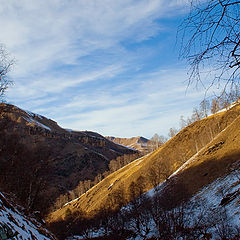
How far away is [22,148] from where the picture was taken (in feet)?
63.6

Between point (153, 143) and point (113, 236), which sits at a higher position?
A: point (153, 143)

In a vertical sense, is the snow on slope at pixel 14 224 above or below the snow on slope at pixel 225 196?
above

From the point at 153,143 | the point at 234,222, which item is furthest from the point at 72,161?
the point at 234,222

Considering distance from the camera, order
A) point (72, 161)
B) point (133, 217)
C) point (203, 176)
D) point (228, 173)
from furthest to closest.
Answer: point (72, 161), point (203, 176), point (228, 173), point (133, 217)

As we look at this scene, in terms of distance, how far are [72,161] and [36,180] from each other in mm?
168268

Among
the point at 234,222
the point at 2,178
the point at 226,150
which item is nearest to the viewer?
the point at 234,222

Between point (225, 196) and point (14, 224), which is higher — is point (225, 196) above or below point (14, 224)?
below

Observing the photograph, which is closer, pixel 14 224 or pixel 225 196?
pixel 14 224

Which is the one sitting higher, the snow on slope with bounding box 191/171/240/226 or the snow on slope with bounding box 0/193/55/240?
the snow on slope with bounding box 0/193/55/240

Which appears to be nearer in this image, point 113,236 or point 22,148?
point 22,148

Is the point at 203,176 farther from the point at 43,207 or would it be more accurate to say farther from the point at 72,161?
the point at 72,161

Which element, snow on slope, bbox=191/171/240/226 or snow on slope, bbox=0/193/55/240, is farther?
snow on slope, bbox=191/171/240/226

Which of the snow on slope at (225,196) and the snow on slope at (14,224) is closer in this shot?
the snow on slope at (14,224)

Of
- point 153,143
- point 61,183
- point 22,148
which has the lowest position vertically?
point 61,183
